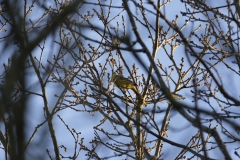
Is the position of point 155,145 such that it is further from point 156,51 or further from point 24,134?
point 24,134

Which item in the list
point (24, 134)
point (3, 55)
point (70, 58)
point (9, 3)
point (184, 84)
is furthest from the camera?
point (184, 84)

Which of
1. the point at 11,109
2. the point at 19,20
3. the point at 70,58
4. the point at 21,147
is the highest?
the point at 70,58

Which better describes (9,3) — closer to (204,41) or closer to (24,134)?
(24,134)

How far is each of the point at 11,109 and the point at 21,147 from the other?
8.1 inches

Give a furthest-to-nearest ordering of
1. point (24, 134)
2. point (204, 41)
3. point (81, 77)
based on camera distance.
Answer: point (81, 77) → point (204, 41) → point (24, 134)

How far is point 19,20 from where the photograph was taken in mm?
1519

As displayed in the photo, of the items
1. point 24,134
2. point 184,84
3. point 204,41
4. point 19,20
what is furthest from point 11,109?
point 184,84

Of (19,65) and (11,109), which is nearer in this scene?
(19,65)

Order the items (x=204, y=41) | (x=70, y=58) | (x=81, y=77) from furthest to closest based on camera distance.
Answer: (x=81, y=77) → (x=204, y=41) → (x=70, y=58)

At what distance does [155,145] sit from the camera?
6891 mm

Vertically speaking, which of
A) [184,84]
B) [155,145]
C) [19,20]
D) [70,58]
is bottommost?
[19,20]

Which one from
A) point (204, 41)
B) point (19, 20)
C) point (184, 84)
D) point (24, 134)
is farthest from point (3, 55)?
point (184, 84)

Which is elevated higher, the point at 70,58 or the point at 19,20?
the point at 70,58

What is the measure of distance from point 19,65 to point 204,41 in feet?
12.9
